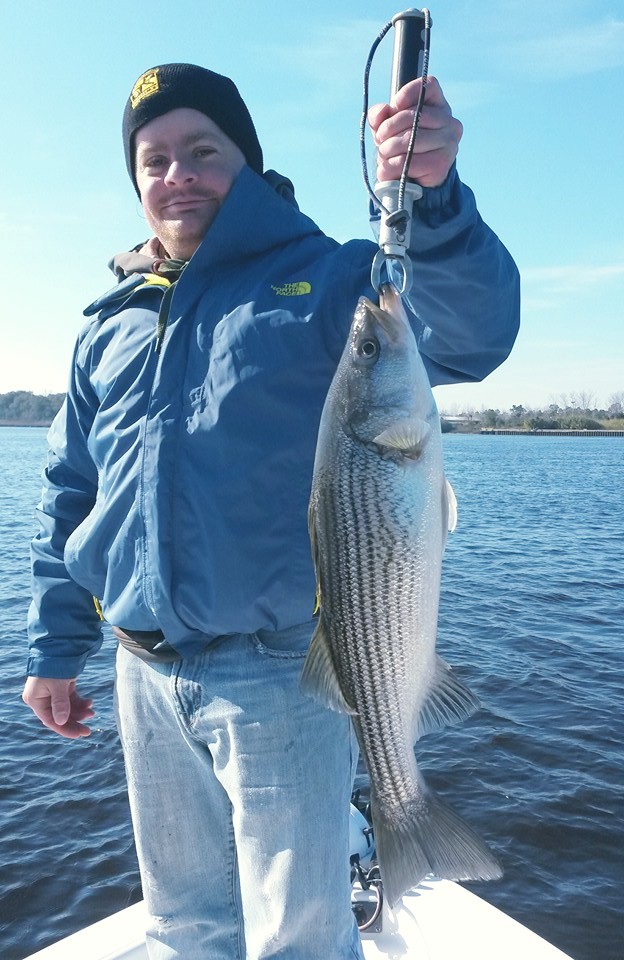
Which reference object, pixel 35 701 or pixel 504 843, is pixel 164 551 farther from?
pixel 504 843

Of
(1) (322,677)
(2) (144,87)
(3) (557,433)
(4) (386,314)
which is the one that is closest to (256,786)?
(1) (322,677)

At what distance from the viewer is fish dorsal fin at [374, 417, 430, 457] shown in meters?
2.31

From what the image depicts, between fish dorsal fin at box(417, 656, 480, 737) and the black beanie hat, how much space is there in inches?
93.9

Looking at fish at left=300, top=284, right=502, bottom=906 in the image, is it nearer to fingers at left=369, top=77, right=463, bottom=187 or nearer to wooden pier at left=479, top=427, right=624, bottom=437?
fingers at left=369, top=77, right=463, bottom=187

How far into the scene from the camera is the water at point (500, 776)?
6938 mm

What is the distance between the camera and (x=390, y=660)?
2420 mm

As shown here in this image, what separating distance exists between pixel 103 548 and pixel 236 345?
1.00m

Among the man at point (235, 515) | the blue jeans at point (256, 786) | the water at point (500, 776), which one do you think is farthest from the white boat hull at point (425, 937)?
the water at point (500, 776)

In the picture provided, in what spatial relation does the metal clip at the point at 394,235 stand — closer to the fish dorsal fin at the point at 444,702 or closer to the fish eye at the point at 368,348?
the fish eye at the point at 368,348

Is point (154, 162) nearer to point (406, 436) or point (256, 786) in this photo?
point (406, 436)

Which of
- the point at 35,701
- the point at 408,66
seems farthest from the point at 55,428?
the point at 408,66

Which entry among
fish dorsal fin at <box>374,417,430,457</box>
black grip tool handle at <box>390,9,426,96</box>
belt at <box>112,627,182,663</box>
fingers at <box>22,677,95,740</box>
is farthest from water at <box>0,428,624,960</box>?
black grip tool handle at <box>390,9,426,96</box>

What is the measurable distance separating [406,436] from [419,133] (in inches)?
34.7

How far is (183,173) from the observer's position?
296cm
